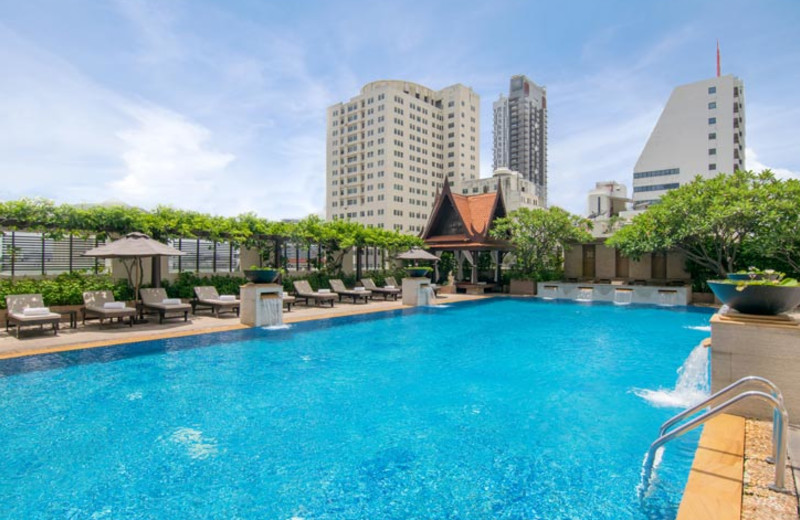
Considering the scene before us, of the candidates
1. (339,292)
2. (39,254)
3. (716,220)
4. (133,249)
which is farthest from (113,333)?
(716,220)

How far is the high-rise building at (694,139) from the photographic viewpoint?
2729 inches

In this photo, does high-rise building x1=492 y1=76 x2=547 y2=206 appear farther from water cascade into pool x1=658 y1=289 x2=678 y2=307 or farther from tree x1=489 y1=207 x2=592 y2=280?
water cascade into pool x1=658 y1=289 x2=678 y2=307

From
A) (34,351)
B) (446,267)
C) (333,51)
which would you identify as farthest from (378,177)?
(34,351)

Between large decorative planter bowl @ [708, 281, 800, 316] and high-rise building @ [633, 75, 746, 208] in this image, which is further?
high-rise building @ [633, 75, 746, 208]

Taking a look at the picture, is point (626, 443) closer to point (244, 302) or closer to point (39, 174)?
point (244, 302)

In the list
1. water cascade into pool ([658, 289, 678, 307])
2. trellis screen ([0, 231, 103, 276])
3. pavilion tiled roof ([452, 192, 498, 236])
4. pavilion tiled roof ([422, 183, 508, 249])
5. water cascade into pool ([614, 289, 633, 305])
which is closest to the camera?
trellis screen ([0, 231, 103, 276])

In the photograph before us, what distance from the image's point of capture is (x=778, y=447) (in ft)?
9.26

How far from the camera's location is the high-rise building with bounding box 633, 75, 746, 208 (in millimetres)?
69312

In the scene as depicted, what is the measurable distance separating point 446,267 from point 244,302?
17.0 meters

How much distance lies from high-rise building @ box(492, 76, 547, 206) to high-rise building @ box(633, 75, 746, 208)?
56809 mm

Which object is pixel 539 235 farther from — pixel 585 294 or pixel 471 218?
pixel 471 218

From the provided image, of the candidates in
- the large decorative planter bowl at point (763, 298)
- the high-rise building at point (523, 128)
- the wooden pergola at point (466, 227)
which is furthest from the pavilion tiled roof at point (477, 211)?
the high-rise building at point (523, 128)

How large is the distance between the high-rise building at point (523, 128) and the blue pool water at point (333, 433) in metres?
135

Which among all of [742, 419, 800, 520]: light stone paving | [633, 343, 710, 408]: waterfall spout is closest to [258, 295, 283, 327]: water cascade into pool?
[633, 343, 710, 408]: waterfall spout
